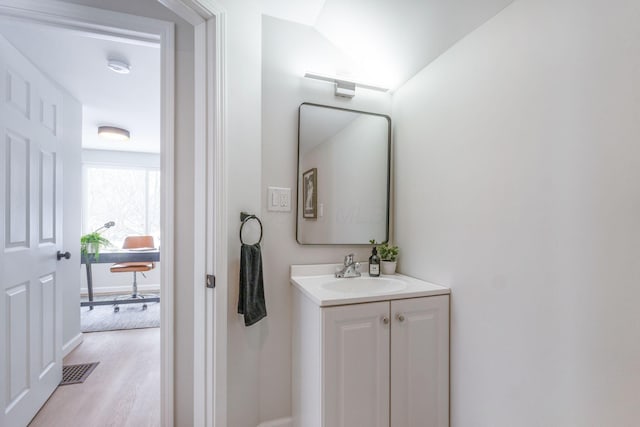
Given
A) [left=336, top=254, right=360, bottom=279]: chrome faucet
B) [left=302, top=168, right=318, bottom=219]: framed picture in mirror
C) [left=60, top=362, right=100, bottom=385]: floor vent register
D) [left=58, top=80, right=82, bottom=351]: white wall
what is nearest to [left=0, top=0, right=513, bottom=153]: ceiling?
[left=58, top=80, right=82, bottom=351]: white wall

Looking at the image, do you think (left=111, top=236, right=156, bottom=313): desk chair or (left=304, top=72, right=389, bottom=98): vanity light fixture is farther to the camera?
(left=111, top=236, right=156, bottom=313): desk chair

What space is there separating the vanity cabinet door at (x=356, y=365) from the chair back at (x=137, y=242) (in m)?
4.31

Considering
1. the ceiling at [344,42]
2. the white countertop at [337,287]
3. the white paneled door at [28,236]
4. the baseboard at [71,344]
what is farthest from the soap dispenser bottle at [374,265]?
the baseboard at [71,344]

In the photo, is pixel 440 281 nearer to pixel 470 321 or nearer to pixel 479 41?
pixel 470 321

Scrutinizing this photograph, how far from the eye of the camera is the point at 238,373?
136 cm

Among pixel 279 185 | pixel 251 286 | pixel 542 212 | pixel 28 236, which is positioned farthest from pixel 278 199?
pixel 28 236

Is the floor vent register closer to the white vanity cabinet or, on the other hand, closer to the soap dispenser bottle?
the white vanity cabinet

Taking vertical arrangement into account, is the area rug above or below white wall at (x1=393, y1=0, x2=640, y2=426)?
below

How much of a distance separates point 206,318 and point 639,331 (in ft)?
4.84

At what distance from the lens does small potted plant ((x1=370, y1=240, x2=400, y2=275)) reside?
5.42ft

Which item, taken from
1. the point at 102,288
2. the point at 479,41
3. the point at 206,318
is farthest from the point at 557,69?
the point at 102,288

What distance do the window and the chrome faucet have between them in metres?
4.24

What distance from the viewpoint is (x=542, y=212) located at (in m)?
0.94

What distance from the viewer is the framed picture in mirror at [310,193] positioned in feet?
5.21
